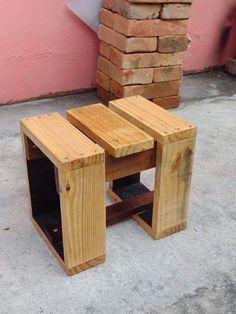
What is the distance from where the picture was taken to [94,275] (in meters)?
1.75

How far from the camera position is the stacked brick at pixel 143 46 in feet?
9.66

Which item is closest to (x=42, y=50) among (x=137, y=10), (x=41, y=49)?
(x=41, y=49)

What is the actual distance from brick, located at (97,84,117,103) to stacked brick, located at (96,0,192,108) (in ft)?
0.06

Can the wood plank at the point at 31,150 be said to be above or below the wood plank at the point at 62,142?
below

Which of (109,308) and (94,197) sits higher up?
(94,197)

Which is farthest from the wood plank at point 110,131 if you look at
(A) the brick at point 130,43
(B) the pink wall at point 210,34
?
(B) the pink wall at point 210,34

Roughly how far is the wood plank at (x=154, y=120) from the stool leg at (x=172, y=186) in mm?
38

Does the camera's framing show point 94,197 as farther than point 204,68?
No

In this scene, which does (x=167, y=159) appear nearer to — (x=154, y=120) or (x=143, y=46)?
(x=154, y=120)

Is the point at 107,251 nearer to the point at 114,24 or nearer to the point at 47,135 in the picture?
the point at 47,135

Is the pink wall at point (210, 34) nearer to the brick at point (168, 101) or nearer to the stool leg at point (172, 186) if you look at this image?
the brick at point (168, 101)

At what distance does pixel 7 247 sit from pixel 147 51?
184 centimetres

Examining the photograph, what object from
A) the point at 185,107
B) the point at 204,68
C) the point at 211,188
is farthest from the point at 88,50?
the point at 211,188

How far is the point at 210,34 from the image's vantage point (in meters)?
4.27
